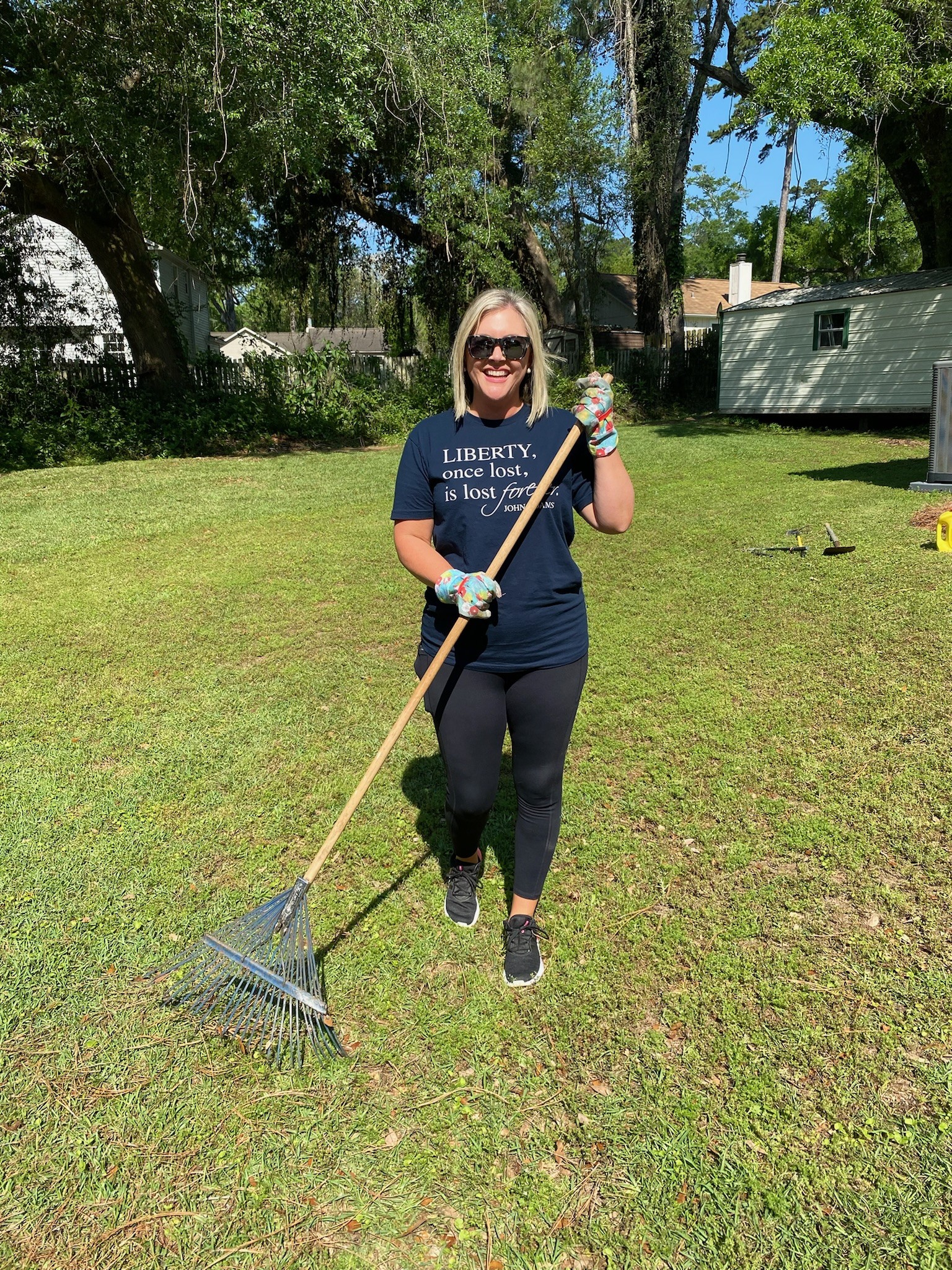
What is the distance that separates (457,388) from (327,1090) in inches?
83.1

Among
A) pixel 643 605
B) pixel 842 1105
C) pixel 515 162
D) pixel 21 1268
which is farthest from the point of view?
pixel 515 162

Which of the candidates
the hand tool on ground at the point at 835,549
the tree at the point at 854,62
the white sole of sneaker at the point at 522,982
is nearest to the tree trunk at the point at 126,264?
the tree at the point at 854,62

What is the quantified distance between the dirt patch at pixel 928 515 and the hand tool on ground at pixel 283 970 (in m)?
7.01

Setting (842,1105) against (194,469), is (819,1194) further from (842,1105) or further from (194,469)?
(194,469)

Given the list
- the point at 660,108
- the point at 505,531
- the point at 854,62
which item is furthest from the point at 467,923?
the point at 660,108

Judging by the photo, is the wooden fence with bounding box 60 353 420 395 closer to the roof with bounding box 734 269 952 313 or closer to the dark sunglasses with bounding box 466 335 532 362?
the roof with bounding box 734 269 952 313

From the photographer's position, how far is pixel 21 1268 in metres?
1.94

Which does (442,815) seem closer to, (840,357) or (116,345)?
(116,345)

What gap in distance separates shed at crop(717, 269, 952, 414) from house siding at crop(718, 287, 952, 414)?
0.06 ft

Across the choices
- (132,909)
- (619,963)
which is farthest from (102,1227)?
(619,963)

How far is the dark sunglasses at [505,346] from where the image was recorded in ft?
8.00

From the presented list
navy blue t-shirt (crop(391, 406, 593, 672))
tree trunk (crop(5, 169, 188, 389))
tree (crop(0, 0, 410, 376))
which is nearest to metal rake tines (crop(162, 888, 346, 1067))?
navy blue t-shirt (crop(391, 406, 593, 672))

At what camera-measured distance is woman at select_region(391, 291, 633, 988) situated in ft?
8.22

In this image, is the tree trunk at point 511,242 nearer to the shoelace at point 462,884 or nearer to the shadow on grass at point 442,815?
the shadow on grass at point 442,815
